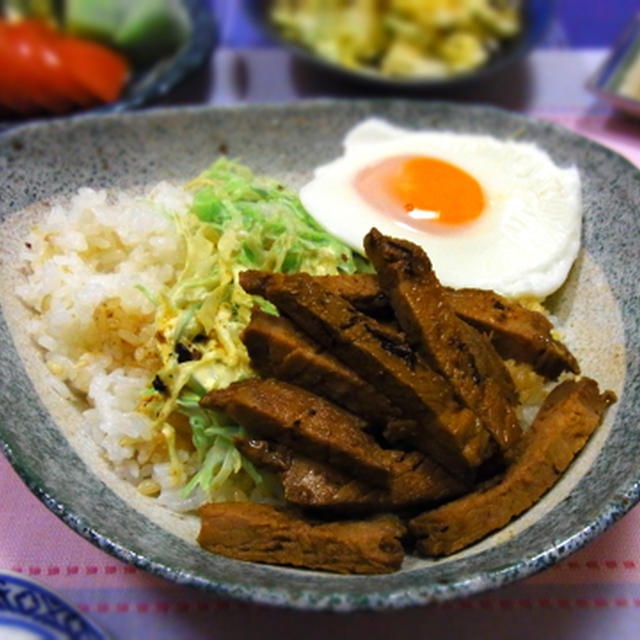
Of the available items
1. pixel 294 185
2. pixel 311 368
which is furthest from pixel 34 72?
pixel 311 368

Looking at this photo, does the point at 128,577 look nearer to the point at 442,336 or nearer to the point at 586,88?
the point at 442,336

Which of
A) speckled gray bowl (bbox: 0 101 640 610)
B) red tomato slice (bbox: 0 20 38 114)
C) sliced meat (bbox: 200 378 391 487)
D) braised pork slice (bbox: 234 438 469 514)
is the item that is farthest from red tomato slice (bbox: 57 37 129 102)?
braised pork slice (bbox: 234 438 469 514)

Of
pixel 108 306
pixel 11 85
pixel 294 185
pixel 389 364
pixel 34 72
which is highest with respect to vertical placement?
pixel 389 364

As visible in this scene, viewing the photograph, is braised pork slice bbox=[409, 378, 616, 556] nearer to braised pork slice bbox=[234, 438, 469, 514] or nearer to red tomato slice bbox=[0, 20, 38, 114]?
braised pork slice bbox=[234, 438, 469, 514]

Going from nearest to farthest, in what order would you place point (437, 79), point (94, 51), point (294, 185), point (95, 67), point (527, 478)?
1. point (527, 478)
2. point (294, 185)
3. point (437, 79)
4. point (95, 67)
5. point (94, 51)

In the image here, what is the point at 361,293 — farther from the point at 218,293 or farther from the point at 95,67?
the point at 95,67

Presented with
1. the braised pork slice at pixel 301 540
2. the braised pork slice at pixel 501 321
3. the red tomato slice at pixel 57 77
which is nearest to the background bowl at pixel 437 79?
the red tomato slice at pixel 57 77

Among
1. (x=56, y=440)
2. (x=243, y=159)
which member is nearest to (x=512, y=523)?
(x=56, y=440)

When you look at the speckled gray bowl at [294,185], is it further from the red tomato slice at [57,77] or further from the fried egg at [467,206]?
the red tomato slice at [57,77]
